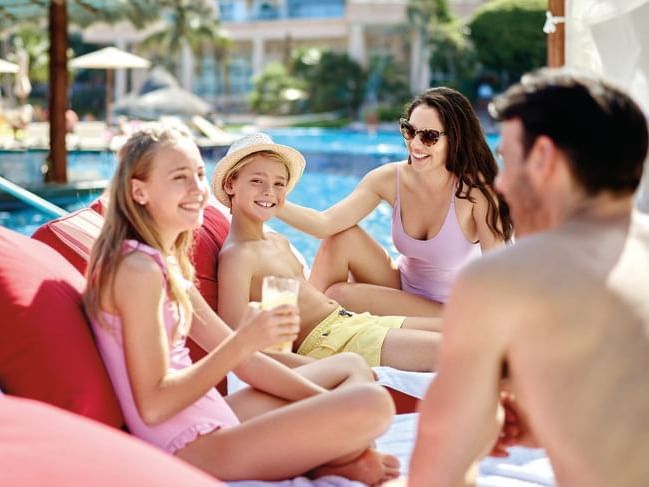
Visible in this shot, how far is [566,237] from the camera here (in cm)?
168

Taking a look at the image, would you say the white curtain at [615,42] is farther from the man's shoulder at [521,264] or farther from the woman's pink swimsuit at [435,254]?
the man's shoulder at [521,264]

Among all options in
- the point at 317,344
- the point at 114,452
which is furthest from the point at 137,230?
the point at 317,344

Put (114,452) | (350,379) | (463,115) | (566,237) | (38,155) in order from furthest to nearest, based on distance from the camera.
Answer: (38,155)
(463,115)
(350,379)
(114,452)
(566,237)

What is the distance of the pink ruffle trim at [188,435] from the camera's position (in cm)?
251

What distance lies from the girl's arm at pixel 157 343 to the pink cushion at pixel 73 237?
977 mm

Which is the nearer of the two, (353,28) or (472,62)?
(472,62)

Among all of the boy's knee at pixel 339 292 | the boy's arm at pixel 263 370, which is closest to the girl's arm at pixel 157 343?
the boy's arm at pixel 263 370

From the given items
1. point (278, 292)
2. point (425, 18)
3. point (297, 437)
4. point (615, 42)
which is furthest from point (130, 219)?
point (425, 18)

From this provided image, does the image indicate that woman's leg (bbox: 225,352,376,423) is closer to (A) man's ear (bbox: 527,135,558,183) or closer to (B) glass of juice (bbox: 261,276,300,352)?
(B) glass of juice (bbox: 261,276,300,352)

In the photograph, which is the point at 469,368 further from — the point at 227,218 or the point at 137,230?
the point at 227,218

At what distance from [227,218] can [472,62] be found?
39771 millimetres

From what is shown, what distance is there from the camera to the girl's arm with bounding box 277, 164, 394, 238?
14.6 ft

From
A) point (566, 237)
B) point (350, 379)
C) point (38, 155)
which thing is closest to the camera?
point (566, 237)

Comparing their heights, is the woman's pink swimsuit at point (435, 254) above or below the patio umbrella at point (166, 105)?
above
